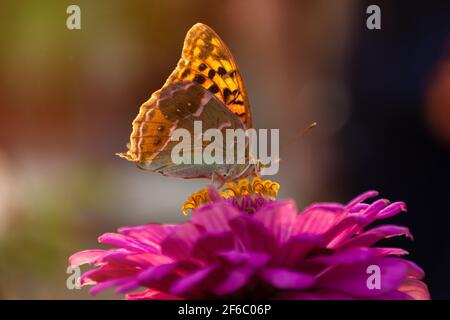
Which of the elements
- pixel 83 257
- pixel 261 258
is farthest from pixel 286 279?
pixel 83 257

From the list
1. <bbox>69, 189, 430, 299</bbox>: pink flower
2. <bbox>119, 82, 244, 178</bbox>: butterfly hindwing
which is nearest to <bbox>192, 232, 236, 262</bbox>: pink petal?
<bbox>69, 189, 430, 299</bbox>: pink flower

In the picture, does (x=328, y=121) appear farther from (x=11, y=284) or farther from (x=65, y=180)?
(x=11, y=284)

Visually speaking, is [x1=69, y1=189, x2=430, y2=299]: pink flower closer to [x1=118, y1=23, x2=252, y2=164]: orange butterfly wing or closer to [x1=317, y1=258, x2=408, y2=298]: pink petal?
[x1=317, y1=258, x2=408, y2=298]: pink petal

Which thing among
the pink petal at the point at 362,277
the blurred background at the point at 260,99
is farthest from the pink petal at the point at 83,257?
the blurred background at the point at 260,99

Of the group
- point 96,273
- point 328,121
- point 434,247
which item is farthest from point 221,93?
point 328,121

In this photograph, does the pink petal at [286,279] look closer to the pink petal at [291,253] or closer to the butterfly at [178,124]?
the pink petal at [291,253]
